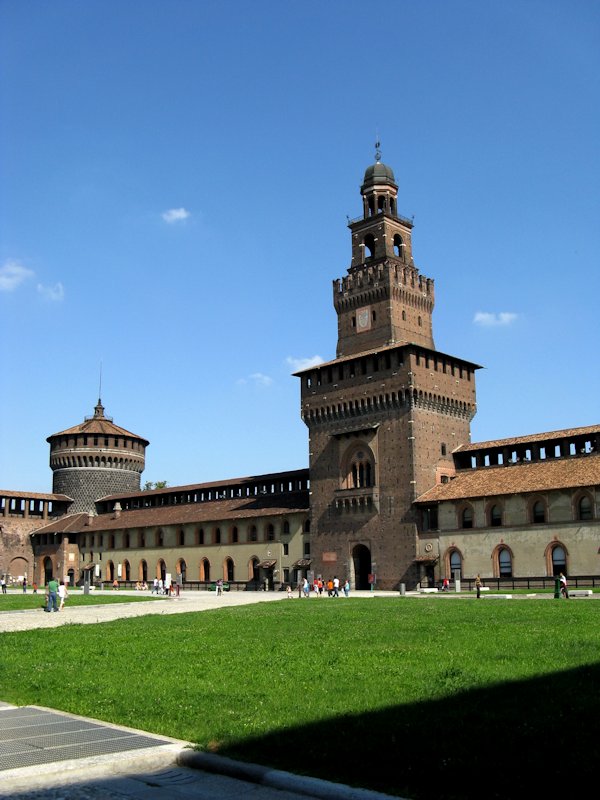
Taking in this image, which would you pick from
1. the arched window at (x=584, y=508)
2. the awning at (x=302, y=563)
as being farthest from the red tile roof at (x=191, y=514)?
the arched window at (x=584, y=508)

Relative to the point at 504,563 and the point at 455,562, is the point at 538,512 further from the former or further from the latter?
the point at 455,562

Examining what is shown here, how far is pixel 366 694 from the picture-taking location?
466 inches

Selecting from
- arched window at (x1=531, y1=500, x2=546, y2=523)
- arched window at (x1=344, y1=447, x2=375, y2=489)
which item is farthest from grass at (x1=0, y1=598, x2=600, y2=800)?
arched window at (x1=344, y1=447, x2=375, y2=489)

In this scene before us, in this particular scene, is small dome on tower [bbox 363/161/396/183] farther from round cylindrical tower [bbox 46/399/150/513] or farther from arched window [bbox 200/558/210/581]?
round cylindrical tower [bbox 46/399/150/513]

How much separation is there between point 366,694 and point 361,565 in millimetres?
51118

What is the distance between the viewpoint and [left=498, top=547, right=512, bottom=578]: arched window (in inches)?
2132

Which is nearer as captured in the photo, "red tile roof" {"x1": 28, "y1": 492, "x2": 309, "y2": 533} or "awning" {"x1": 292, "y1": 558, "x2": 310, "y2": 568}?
"awning" {"x1": 292, "y1": 558, "x2": 310, "y2": 568}

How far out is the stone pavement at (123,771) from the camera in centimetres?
815

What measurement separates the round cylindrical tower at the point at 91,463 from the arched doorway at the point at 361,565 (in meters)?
41.3

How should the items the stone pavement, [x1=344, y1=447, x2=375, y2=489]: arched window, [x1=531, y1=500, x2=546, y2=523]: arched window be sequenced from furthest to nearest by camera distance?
[x1=344, y1=447, x2=375, y2=489]: arched window → [x1=531, y1=500, x2=546, y2=523]: arched window → the stone pavement

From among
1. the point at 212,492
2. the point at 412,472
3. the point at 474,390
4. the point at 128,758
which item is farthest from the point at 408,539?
the point at 128,758

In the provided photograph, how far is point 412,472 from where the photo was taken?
58.9 m

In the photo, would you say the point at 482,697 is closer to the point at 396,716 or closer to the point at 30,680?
the point at 396,716

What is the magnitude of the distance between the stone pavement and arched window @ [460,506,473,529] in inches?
1869
